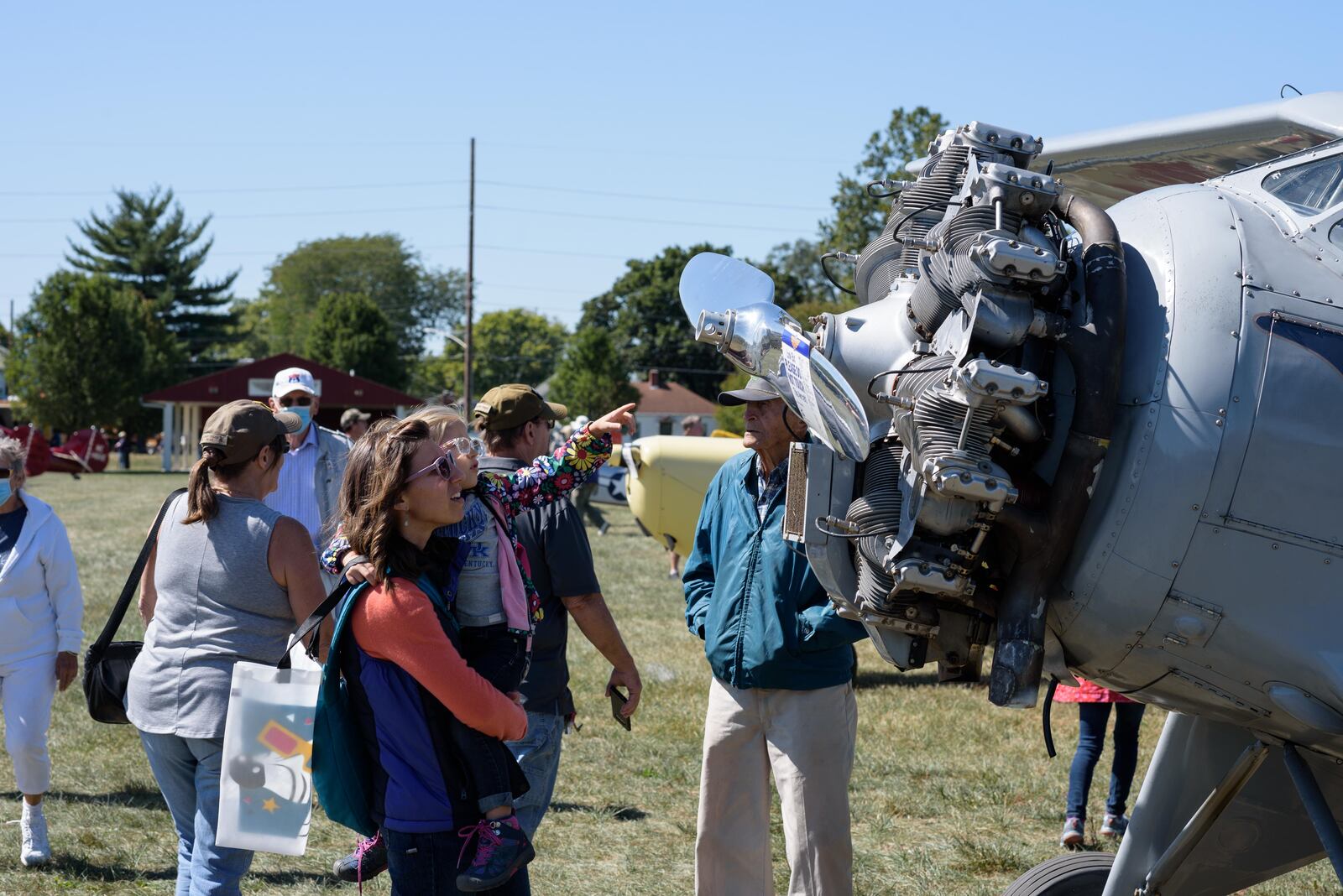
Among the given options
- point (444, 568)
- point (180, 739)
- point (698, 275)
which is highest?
point (698, 275)

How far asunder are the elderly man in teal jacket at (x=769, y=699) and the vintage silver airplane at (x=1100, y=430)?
3.78ft

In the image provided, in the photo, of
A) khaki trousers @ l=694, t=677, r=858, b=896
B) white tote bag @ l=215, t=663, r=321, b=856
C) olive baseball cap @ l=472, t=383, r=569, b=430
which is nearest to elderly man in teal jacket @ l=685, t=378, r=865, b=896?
khaki trousers @ l=694, t=677, r=858, b=896

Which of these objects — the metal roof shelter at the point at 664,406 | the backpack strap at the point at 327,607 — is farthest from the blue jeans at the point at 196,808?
the metal roof shelter at the point at 664,406

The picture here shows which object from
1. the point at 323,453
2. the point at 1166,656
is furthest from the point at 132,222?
the point at 1166,656

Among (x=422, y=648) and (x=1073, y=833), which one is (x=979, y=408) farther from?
(x=1073, y=833)

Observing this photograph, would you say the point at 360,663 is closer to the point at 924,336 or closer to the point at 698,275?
the point at 698,275

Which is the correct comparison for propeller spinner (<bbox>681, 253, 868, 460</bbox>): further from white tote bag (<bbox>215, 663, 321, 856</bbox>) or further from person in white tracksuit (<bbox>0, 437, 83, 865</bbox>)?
person in white tracksuit (<bbox>0, 437, 83, 865</bbox>)

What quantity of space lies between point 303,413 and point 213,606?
3.01 metres

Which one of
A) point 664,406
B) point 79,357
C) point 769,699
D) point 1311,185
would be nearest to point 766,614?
point 769,699

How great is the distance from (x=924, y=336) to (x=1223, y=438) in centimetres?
71

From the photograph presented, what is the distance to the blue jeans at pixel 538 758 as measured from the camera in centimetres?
446

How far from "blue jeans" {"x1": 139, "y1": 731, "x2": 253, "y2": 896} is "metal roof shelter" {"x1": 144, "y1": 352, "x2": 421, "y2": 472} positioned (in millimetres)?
47581

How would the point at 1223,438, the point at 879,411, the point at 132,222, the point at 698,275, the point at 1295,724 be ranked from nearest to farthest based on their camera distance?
1. the point at 1223,438
2. the point at 1295,724
3. the point at 879,411
4. the point at 698,275
5. the point at 132,222

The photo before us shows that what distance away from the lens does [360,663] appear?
125 inches
